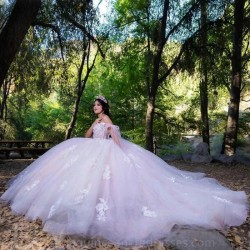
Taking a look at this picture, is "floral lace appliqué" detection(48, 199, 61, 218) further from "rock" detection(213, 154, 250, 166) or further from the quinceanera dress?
"rock" detection(213, 154, 250, 166)

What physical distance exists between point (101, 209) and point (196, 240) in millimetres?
1140

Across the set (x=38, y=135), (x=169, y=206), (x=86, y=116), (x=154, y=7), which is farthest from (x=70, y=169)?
(x=38, y=135)

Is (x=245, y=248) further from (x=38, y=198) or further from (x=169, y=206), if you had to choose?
(x=38, y=198)

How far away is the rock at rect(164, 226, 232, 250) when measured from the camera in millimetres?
3611

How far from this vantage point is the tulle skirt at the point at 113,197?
3.84 meters

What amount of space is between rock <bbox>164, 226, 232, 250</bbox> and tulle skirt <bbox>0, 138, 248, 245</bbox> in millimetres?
132

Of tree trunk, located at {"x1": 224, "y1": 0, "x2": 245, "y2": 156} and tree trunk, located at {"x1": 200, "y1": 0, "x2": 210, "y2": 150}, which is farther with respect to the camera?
tree trunk, located at {"x1": 200, "y1": 0, "x2": 210, "y2": 150}

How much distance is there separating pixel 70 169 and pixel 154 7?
979 cm

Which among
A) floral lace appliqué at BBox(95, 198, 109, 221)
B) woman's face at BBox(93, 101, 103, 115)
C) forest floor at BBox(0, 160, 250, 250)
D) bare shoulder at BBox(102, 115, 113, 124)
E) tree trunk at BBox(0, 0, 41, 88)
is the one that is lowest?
forest floor at BBox(0, 160, 250, 250)

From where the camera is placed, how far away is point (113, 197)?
4.17 metres

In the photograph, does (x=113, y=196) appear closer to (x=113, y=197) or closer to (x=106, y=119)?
(x=113, y=197)

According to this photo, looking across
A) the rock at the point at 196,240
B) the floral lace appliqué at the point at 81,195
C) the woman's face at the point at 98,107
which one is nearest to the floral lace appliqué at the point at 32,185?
the floral lace appliqué at the point at 81,195

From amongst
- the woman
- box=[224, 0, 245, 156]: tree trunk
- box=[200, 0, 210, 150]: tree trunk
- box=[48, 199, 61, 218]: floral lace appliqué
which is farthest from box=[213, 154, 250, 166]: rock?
box=[48, 199, 61, 218]: floral lace appliqué

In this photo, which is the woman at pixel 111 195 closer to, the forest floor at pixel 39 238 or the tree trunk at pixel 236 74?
the forest floor at pixel 39 238
